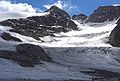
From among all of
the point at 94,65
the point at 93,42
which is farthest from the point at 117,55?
the point at 93,42

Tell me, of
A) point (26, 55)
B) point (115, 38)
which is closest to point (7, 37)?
point (26, 55)

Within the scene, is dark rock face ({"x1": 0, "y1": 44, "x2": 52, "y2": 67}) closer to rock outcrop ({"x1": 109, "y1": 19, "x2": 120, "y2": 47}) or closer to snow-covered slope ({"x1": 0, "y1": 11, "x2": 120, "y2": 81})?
snow-covered slope ({"x1": 0, "y1": 11, "x2": 120, "y2": 81})

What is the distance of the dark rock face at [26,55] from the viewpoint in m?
120

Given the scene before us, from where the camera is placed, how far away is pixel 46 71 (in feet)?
357

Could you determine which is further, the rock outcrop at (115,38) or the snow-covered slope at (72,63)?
the rock outcrop at (115,38)

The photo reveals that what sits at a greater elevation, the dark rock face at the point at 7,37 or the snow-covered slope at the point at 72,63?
the dark rock face at the point at 7,37

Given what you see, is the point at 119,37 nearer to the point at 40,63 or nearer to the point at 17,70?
the point at 40,63

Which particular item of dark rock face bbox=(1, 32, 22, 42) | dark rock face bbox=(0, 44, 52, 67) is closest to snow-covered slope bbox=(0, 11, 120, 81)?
dark rock face bbox=(0, 44, 52, 67)

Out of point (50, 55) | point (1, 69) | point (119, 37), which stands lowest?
point (1, 69)

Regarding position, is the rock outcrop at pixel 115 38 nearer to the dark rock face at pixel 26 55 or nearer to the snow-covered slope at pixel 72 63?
the snow-covered slope at pixel 72 63

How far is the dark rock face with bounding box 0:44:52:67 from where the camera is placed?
11984 cm

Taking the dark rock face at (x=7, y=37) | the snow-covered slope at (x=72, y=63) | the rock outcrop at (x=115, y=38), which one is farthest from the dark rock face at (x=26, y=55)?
the rock outcrop at (x=115, y=38)

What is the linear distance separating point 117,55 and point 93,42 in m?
35.5

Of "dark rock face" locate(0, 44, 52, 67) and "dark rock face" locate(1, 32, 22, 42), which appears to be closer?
"dark rock face" locate(0, 44, 52, 67)
